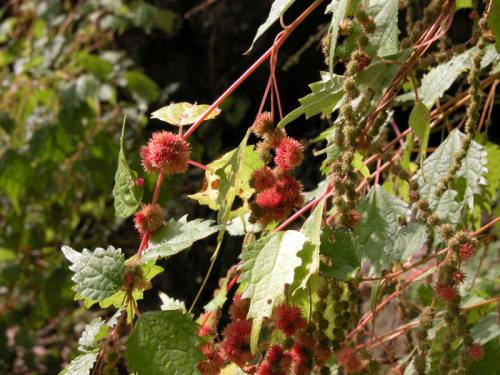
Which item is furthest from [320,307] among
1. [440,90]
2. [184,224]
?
[440,90]

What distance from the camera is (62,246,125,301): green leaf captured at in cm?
64

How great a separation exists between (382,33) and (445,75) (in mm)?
379

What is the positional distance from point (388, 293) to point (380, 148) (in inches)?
19.3

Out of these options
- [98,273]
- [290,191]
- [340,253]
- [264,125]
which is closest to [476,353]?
[340,253]

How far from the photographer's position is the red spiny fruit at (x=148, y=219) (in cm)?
68

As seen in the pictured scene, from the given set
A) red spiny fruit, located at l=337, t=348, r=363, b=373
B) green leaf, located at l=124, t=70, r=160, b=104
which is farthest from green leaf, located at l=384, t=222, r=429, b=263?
green leaf, located at l=124, t=70, r=160, b=104

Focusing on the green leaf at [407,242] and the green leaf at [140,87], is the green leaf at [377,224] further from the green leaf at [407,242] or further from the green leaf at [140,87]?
the green leaf at [140,87]

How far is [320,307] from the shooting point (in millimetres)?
625

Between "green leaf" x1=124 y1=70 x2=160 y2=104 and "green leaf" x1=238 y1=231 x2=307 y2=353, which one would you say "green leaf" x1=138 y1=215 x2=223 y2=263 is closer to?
"green leaf" x1=238 y1=231 x2=307 y2=353

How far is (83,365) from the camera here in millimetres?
635

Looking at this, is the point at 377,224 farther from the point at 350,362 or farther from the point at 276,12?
the point at 276,12

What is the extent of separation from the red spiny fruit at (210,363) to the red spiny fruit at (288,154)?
313 millimetres

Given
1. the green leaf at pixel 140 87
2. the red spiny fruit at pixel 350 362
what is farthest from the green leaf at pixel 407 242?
the green leaf at pixel 140 87

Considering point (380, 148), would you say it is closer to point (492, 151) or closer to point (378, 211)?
point (378, 211)
